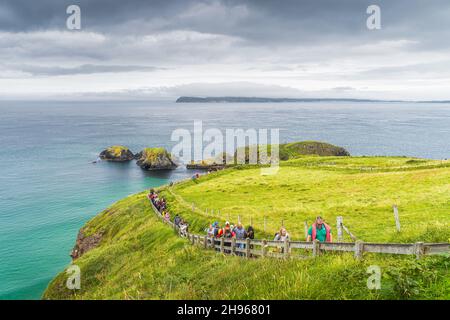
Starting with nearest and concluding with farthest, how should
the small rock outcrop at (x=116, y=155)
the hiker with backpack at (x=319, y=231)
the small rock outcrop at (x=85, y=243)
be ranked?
1. the hiker with backpack at (x=319, y=231)
2. the small rock outcrop at (x=85, y=243)
3. the small rock outcrop at (x=116, y=155)

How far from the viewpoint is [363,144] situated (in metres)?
153

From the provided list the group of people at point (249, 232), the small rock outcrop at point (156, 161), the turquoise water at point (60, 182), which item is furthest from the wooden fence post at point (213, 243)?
the small rock outcrop at point (156, 161)

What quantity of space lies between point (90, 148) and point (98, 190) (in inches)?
2528

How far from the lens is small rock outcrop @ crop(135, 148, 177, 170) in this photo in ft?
351

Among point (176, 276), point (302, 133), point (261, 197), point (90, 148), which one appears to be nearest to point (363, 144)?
point (302, 133)

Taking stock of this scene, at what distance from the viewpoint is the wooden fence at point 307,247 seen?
10.8 m

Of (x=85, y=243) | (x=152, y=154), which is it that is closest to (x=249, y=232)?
(x=85, y=243)

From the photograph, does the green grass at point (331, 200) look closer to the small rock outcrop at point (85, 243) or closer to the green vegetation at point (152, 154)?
the small rock outcrop at point (85, 243)

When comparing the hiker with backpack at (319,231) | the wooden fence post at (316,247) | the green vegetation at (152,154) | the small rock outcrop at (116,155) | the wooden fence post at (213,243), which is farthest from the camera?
the small rock outcrop at (116,155)

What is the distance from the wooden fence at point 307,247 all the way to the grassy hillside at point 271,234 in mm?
455

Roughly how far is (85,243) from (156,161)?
62212 millimetres

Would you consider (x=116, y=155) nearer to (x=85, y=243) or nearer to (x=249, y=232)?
(x=85, y=243)

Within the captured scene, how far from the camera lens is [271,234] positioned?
26.0 meters
